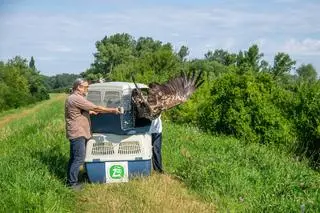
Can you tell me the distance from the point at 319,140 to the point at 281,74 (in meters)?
28.3

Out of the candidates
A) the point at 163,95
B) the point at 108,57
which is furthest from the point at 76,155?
the point at 108,57

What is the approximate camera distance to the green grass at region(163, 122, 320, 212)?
7426mm

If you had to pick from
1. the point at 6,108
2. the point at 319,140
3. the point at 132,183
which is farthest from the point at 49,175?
the point at 6,108

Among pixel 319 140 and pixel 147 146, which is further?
pixel 319 140

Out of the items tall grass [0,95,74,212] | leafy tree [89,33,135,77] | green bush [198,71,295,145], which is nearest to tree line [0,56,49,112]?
leafy tree [89,33,135,77]

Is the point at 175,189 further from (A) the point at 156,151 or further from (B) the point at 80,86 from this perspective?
(B) the point at 80,86

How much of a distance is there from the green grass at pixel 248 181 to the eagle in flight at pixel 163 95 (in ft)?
4.50

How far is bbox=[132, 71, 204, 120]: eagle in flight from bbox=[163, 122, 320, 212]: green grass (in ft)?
4.50

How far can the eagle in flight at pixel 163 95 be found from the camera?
9.02 metres

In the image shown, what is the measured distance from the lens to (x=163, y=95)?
Result: 362 inches

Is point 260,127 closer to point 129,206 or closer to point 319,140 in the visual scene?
point 319,140

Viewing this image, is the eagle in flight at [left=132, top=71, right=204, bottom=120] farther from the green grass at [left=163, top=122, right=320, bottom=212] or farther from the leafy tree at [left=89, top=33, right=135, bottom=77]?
the leafy tree at [left=89, top=33, right=135, bottom=77]

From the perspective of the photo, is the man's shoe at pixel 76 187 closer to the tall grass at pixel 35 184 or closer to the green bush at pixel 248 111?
the tall grass at pixel 35 184

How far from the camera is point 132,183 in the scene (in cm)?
878
